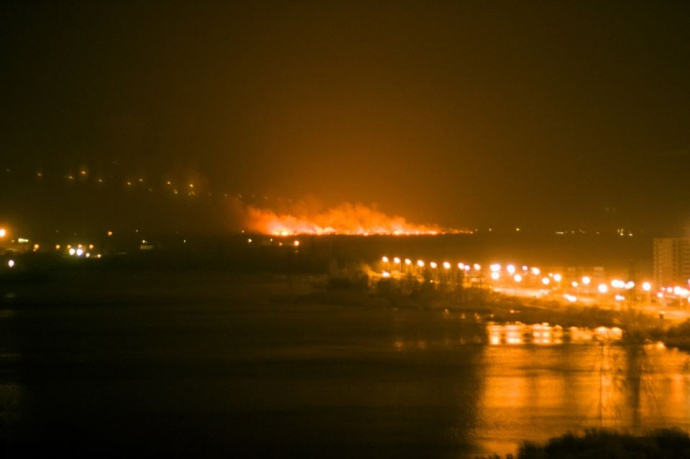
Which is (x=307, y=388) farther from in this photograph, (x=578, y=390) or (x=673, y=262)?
(x=673, y=262)

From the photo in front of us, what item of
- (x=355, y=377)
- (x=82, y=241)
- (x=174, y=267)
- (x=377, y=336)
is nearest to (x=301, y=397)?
(x=355, y=377)

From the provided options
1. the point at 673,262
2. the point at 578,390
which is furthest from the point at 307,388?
the point at 673,262

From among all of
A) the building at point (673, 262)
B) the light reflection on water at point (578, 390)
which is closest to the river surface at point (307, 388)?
the light reflection on water at point (578, 390)

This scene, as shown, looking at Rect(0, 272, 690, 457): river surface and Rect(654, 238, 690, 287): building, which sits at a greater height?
Rect(654, 238, 690, 287): building

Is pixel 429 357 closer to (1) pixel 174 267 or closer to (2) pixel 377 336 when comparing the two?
(2) pixel 377 336

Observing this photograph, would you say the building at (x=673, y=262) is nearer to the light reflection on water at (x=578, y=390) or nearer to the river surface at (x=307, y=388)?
the river surface at (x=307, y=388)

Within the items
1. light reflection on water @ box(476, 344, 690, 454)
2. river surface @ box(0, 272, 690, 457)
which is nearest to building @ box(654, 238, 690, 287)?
river surface @ box(0, 272, 690, 457)

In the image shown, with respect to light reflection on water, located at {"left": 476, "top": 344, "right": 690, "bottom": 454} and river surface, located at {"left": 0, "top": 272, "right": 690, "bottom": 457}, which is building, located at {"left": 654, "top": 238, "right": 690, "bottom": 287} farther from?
light reflection on water, located at {"left": 476, "top": 344, "right": 690, "bottom": 454}
